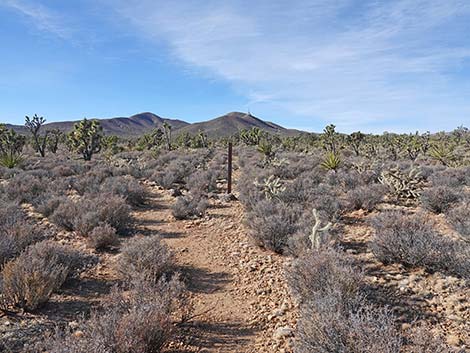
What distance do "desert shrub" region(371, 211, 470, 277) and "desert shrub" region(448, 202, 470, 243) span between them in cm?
79

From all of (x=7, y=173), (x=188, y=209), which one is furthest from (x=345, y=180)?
(x=7, y=173)

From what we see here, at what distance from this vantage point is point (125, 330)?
3076 mm

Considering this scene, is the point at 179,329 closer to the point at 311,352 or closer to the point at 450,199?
the point at 311,352

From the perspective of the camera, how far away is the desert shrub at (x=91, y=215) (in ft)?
24.1

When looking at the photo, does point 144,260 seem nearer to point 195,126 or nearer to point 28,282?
point 28,282

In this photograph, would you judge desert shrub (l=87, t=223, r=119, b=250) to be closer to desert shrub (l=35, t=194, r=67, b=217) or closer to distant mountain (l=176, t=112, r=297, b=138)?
desert shrub (l=35, t=194, r=67, b=217)

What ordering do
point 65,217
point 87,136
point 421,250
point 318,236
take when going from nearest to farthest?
point 421,250
point 318,236
point 65,217
point 87,136

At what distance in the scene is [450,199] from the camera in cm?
856

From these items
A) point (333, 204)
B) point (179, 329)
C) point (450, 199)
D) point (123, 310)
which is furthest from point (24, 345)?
point (450, 199)

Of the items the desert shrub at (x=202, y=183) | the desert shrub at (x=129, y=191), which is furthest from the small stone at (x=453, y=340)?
the desert shrub at (x=129, y=191)

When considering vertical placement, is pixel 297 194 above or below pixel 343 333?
above

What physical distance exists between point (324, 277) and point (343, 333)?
4.16ft

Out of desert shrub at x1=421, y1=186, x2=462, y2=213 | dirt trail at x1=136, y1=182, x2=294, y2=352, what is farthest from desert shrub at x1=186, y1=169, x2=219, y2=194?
desert shrub at x1=421, y1=186, x2=462, y2=213

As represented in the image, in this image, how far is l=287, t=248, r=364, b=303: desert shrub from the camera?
156 inches
